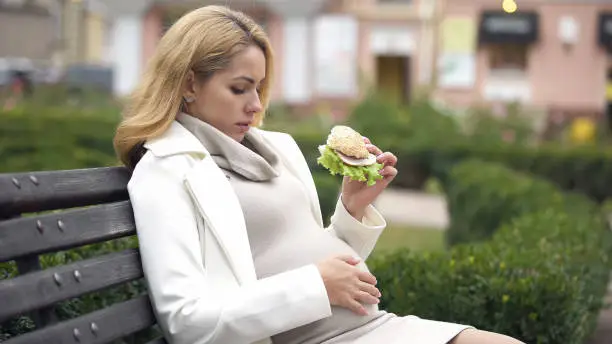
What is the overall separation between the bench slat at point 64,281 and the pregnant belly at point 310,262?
0.32m

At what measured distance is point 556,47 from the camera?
2875 cm

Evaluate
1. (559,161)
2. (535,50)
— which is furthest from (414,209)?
(535,50)

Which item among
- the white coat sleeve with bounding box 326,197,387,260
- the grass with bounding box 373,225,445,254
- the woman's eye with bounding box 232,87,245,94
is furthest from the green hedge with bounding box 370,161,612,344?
the grass with bounding box 373,225,445,254

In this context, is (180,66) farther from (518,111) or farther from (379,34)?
(379,34)

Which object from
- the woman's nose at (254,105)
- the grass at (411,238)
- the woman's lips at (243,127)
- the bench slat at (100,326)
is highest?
the woman's nose at (254,105)

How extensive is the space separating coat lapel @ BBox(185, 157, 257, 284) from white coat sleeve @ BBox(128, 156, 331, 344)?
3 centimetres

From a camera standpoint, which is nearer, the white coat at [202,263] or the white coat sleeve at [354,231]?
the white coat at [202,263]

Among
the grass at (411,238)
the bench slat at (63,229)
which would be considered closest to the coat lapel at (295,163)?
the bench slat at (63,229)

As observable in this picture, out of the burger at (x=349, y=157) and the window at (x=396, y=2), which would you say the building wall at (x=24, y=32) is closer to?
the window at (x=396, y=2)

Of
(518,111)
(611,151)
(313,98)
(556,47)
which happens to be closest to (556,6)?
(556,47)

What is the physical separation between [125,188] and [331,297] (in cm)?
57

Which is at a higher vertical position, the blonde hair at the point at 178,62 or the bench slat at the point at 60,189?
the blonde hair at the point at 178,62

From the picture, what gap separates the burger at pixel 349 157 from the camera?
103 inches

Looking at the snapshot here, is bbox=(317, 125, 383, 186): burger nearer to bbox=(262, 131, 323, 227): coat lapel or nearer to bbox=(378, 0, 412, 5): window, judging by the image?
bbox=(262, 131, 323, 227): coat lapel
